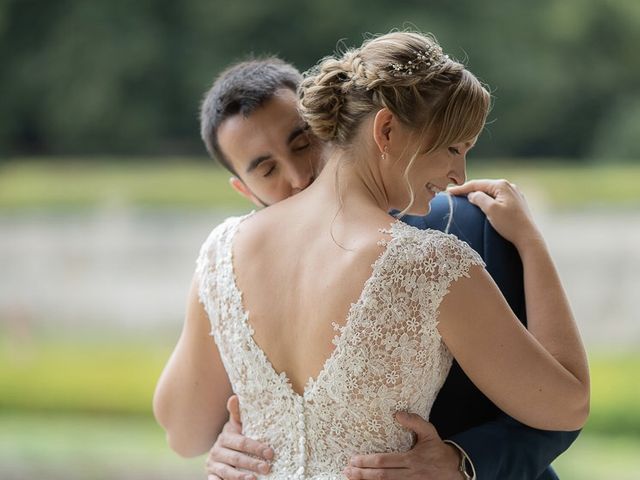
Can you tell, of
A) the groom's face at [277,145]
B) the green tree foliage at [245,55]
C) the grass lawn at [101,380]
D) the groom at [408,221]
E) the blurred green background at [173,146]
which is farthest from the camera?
the green tree foliage at [245,55]

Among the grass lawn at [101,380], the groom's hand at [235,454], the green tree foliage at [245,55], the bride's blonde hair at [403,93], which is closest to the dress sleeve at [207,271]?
the groom's hand at [235,454]

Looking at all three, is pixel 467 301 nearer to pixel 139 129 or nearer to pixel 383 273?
pixel 383 273

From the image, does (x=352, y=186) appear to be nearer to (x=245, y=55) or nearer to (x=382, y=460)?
(x=382, y=460)

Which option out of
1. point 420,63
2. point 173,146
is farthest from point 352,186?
point 173,146

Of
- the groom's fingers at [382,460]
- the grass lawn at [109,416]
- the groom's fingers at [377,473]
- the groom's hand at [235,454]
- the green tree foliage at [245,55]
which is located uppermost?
the green tree foliage at [245,55]

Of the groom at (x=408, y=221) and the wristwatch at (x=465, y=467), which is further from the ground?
the groom at (x=408, y=221)

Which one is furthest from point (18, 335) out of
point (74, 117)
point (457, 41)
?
point (457, 41)

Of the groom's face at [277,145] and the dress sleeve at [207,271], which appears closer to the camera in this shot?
the dress sleeve at [207,271]

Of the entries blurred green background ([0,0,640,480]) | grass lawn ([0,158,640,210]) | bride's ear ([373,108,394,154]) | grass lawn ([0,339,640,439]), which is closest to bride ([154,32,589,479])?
bride's ear ([373,108,394,154])

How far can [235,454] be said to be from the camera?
160 centimetres

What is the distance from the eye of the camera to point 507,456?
59.9 inches

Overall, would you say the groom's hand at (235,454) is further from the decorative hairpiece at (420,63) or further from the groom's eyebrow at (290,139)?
the decorative hairpiece at (420,63)

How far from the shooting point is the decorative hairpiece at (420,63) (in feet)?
4.66

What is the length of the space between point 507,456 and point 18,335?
6.15 m
